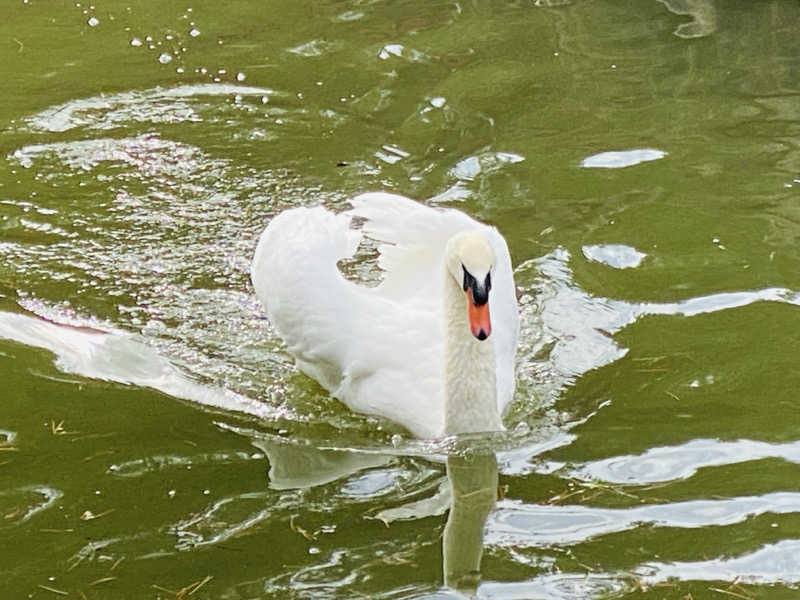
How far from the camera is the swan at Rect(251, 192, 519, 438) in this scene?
18.1 feet

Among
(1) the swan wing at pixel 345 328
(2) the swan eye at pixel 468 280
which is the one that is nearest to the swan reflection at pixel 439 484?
(1) the swan wing at pixel 345 328

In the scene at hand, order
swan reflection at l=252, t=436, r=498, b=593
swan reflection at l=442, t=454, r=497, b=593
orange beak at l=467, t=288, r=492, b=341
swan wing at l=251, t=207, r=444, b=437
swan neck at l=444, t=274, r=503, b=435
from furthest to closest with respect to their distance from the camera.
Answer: swan wing at l=251, t=207, r=444, b=437 → swan neck at l=444, t=274, r=503, b=435 → orange beak at l=467, t=288, r=492, b=341 → swan reflection at l=252, t=436, r=498, b=593 → swan reflection at l=442, t=454, r=497, b=593

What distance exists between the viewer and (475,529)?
503 centimetres

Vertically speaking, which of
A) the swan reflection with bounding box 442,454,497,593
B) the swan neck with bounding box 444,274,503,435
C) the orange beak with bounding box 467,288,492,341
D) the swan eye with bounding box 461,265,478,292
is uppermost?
the swan eye with bounding box 461,265,478,292

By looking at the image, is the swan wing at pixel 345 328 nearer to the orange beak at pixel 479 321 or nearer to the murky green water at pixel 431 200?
the murky green water at pixel 431 200

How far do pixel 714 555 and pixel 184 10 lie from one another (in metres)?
7.72

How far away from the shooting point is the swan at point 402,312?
553cm

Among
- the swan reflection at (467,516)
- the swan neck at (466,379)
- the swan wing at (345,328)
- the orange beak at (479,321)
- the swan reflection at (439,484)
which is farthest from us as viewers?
the swan wing at (345,328)

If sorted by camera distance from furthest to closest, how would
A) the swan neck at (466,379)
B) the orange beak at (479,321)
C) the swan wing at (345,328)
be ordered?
the swan wing at (345,328) < the swan neck at (466,379) < the orange beak at (479,321)

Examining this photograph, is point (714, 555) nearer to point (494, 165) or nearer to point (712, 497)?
point (712, 497)

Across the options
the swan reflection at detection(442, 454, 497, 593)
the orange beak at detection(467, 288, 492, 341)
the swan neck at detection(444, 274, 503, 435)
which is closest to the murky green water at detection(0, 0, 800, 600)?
the swan reflection at detection(442, 454, 497, 593)

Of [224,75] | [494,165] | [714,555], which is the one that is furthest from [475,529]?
[224,75]

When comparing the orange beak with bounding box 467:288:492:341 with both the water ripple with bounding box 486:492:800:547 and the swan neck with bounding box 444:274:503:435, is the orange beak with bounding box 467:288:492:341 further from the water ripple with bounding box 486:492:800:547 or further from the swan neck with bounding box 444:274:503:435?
the water ripple with bounding box 486:492:800:547

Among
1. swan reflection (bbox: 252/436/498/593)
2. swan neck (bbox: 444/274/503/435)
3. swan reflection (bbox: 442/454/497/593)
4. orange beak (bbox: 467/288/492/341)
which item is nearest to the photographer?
swan reflection (bbox: 442/454/497/593)
